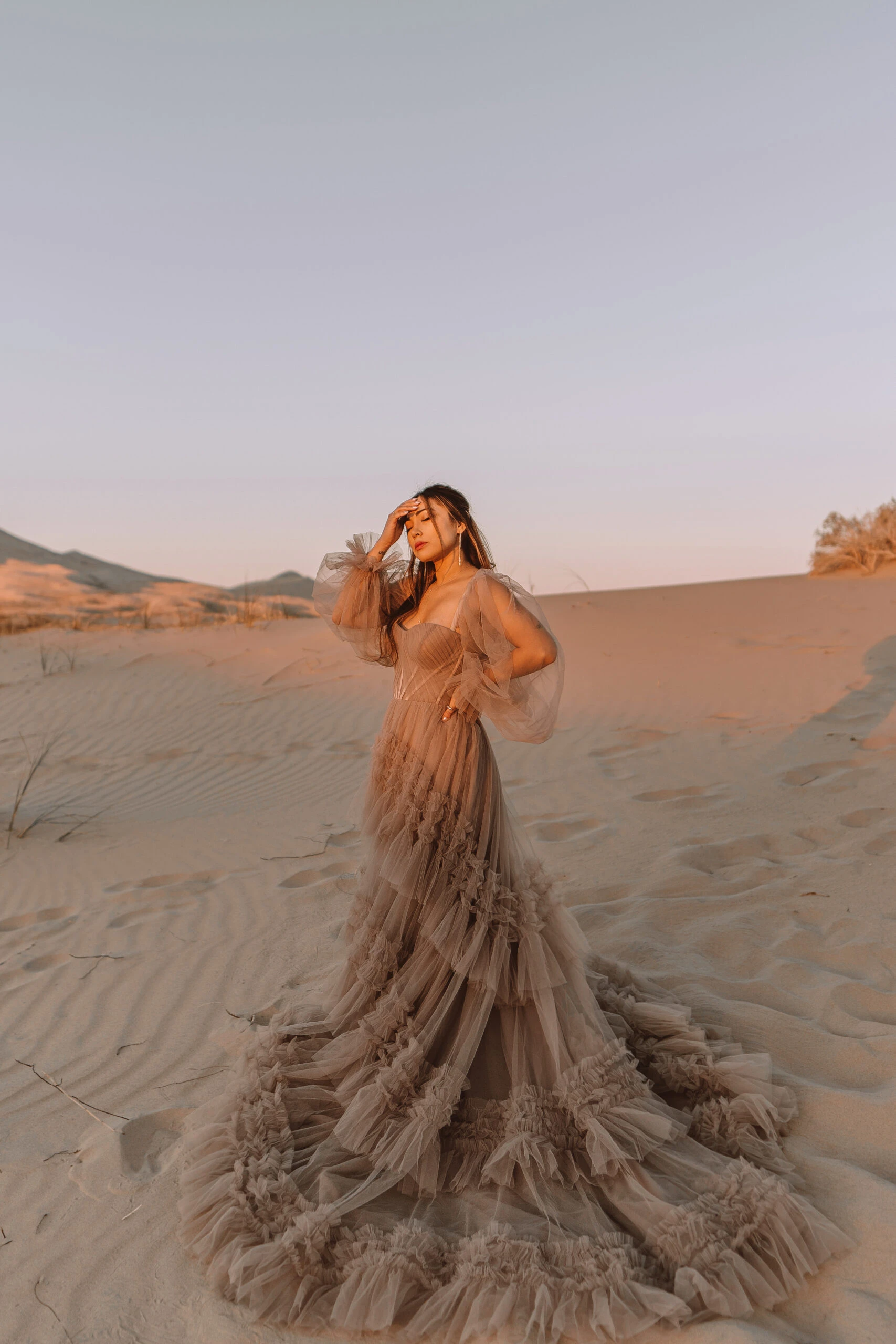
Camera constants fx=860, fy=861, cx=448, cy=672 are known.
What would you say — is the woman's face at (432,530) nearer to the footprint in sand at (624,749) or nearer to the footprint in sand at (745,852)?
the footprint in sand at (745,852)

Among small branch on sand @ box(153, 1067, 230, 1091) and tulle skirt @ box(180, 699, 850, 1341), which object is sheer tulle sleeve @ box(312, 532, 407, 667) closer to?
tulle skirt @ box(180, 699, 850, 1341)

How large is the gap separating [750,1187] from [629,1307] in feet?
1.39

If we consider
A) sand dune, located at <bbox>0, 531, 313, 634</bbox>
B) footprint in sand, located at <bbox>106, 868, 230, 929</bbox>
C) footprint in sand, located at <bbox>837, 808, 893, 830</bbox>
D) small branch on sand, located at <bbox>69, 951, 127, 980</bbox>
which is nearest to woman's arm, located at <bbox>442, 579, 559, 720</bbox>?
small branch on sand, located at <bbox>69, 951, 127, 980</bbox>

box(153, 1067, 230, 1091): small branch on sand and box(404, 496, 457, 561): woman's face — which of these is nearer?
box(404, 496, 457, 561): woman's face

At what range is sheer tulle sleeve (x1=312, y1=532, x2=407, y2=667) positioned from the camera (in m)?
2.83

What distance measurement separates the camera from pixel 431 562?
2.88 m

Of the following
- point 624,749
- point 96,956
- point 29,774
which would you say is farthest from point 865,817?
point 29,774

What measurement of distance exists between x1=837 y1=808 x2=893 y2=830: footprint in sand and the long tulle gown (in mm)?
2406

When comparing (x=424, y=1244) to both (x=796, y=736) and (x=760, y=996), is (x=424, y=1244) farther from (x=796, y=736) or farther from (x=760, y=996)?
(x=796, y=736)

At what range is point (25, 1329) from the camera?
1957 millimetres

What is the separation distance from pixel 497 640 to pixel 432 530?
1.60ft

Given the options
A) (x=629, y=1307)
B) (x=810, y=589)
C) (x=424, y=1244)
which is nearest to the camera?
(x=629, y=1307)

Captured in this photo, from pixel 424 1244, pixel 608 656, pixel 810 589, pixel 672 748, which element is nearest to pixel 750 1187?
pixel 424 1244

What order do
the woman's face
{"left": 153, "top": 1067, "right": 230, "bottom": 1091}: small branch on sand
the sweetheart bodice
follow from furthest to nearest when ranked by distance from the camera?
{"left": 153, "top": 1067, "right": 230, "bottom": 1091}: small branch on sand < the woman's face < the sweetheart bodice
